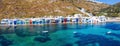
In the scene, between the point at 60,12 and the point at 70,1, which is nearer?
the point at 60,12

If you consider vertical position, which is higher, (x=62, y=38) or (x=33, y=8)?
(x=33, y=8)

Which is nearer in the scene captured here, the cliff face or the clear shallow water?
the clear shallow water

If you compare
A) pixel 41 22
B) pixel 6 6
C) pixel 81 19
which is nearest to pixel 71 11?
pixel 81 19

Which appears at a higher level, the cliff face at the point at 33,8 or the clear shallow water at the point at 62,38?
the cliff face at the point at 33,8

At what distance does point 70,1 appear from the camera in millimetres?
158875

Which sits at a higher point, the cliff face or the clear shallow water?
the cliff face

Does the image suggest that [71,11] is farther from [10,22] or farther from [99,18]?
[10,22]

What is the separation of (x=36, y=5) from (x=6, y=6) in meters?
15.8

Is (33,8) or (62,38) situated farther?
(33,8)

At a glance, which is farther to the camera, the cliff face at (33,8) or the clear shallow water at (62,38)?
the cliff face at (33,8)

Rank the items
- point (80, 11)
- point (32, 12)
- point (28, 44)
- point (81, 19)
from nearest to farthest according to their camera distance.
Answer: point (28, 44), point (81, 19), point (32, 12), point (80, 11)

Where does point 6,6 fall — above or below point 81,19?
above

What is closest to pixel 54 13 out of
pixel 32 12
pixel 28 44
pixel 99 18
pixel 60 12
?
pixel 60 12

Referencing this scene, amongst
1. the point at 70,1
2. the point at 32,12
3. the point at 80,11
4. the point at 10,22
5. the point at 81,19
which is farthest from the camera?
the point at 70,1
